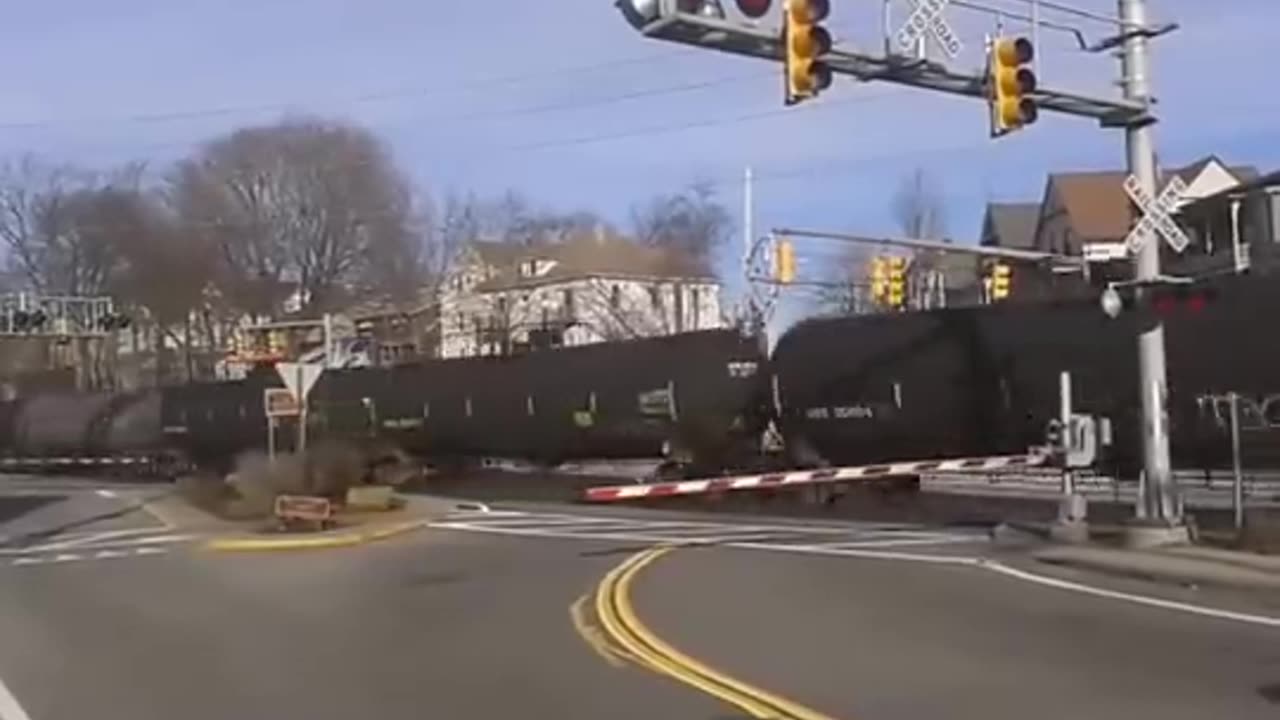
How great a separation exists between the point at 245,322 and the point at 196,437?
178 ft

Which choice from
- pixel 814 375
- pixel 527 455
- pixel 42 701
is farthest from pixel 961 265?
pixel 42 701

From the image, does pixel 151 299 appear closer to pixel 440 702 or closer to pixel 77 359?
pixel 77 359

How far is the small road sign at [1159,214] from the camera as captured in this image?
2059 cm

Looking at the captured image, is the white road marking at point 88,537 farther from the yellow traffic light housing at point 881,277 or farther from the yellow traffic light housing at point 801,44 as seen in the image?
the yellow traffic light housing at point 881,277

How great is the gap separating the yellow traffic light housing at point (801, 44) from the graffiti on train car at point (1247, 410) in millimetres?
8953

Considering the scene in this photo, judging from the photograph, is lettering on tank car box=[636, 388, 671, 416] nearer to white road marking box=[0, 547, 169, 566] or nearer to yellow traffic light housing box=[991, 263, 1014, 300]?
yellow traffic light housing box=[991, 263, 1014, 300]

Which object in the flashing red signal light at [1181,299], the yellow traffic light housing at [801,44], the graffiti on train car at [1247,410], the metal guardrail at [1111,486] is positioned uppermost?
the yellow traffic light housing at [801,44]

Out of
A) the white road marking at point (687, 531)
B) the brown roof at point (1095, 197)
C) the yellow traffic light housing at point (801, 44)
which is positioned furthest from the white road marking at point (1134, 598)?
the brown roof at point (1095, 197)

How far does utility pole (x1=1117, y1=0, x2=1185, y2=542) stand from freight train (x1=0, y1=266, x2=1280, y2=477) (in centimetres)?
55

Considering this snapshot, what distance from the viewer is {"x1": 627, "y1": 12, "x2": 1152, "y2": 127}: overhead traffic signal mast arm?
17062mm

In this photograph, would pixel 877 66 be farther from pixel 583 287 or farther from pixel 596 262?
pixel 596 262

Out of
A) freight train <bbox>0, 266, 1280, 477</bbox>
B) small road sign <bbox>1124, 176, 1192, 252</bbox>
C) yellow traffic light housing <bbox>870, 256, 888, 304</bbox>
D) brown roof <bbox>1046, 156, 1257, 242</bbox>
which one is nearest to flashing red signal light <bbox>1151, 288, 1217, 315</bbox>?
freight train <bbox>0, 266, 1280, 477</bbox>

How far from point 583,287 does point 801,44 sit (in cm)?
9377

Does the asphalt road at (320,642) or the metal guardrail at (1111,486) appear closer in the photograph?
the asphalt road at (320,642)
